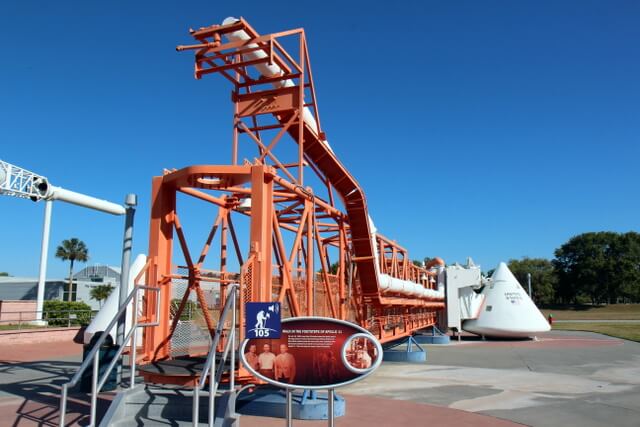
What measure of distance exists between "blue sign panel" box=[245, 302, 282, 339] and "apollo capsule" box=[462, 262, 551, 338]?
2470cm

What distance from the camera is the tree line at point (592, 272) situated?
8588 centimetres

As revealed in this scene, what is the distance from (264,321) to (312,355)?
79cm

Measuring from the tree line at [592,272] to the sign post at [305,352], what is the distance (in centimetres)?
9388

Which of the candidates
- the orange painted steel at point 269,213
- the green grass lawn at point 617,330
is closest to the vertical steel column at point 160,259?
the orange painted steel at point 269,213

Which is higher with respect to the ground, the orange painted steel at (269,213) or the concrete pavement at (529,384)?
the orange painted steel at (269,213)

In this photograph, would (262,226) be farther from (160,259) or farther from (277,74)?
(277,74)

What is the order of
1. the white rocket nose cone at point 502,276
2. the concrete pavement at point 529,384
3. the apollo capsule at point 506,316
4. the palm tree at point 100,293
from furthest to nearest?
the palm tree at point 100,293, the white rocket nose cone at point 502,276, the apollo capsule at point 506,316, the concrete pavement at point 529,384

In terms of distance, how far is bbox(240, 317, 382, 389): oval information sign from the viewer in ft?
20.0

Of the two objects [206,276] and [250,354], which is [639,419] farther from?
[206,276]

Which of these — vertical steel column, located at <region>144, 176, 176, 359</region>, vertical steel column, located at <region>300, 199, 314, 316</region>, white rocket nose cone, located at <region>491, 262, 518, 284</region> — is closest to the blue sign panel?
vertical steel column, located at <region>144, 176, 176, 359</region>

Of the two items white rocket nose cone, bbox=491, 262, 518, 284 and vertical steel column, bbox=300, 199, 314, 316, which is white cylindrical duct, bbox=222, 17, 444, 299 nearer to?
vertical steel column, bbox=300, 199, 314, 316

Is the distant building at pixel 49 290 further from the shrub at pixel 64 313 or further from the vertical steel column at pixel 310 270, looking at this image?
the vertical steel column at pixel 310 270

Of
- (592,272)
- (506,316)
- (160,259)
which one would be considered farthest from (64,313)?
(592,272)

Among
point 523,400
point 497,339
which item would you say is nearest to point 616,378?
point 523,400
